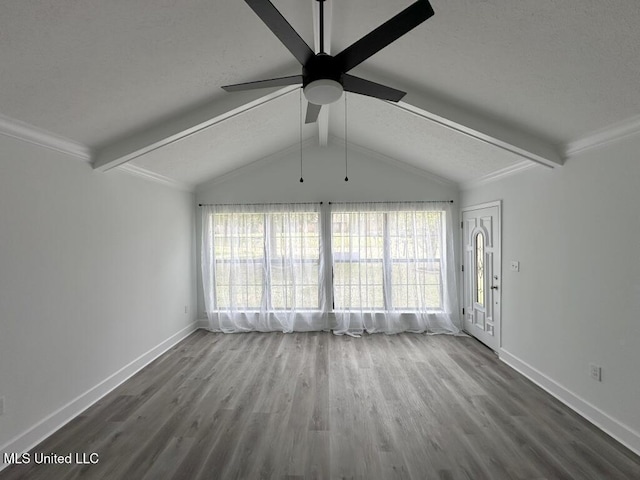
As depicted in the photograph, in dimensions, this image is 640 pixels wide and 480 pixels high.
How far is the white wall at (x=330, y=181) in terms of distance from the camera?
16.1ft

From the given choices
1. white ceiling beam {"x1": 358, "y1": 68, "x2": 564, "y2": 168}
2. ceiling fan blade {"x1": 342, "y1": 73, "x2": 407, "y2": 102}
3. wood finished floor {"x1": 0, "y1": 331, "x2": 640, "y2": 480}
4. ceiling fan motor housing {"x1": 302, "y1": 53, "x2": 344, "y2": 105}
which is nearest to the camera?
ceiling fan motor housing {"x1": 302, "y1": 53, "x2": 344, "y2": 105}

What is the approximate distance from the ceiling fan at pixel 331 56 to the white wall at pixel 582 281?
1.86 m

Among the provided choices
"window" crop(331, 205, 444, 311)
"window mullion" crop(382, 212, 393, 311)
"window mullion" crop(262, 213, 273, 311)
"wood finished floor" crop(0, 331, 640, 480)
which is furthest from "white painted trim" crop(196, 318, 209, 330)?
"window mullion" crop(382, 212, 393, 311)

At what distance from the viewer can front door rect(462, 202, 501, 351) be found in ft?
12.9

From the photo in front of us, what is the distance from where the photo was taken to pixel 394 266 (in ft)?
16.0

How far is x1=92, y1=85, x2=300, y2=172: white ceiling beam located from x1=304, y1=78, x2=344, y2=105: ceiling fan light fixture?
4.24 ft

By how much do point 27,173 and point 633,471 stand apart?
452 cm

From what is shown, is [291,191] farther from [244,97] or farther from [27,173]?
[27,173]

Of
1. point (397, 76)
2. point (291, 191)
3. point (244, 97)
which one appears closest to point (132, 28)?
point (244, 97)

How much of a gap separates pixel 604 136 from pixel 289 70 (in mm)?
2578

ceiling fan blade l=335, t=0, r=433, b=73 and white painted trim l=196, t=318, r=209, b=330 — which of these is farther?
white painted trim l=196, t=318, r=209, b=330

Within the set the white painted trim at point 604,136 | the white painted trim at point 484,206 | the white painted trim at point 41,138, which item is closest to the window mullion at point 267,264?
the white painted trim at point 41,138

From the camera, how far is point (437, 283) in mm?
4871

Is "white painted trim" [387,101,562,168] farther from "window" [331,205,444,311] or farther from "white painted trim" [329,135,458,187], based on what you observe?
"window" [331,205,444,311]
